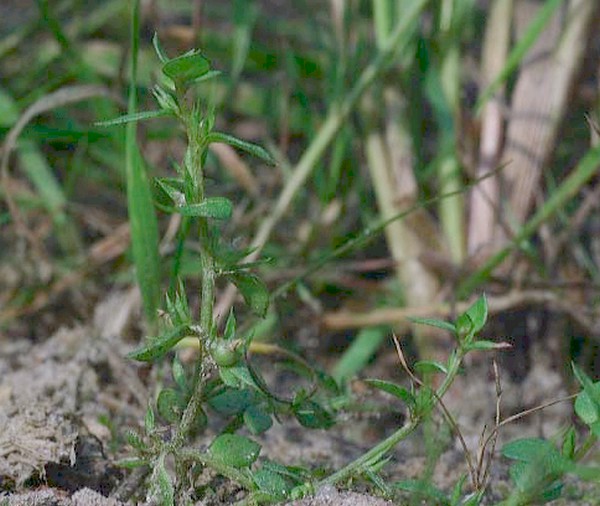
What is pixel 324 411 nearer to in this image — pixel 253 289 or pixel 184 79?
pixel 253 289

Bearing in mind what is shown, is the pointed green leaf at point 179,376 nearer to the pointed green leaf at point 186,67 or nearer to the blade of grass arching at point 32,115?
the pointed green leaf at point 186,67

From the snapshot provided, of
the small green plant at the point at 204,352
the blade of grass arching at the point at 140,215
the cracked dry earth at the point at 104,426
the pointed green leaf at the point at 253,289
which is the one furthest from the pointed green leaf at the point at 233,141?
the blade of grass arching at the point at 140,215

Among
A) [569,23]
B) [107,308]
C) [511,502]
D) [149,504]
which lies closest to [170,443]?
[149,504]

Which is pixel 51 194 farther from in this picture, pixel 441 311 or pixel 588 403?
pixel 588 403

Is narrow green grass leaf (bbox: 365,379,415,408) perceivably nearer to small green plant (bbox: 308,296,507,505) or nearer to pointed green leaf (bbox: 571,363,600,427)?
small green plant (bbox: 308,296,507,505)

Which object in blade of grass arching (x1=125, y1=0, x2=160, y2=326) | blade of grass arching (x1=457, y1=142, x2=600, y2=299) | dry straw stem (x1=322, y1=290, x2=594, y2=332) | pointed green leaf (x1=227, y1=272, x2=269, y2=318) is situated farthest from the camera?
dry straw stem (x1=322, y1=290, x2=594, y2=332)

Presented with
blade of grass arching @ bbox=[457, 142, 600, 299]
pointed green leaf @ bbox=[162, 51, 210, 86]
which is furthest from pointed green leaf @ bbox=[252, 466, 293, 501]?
blade of grass arching @ bbox=[457, 142, 600, 299]

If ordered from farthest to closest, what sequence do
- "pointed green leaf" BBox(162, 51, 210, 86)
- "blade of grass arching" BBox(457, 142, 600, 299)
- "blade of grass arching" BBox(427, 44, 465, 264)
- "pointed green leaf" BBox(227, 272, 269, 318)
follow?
1. "blade of grass arching" BBox(427, 44, 465, 264)
2. "blade of grass arching" BBox(457, 142, 600, 299)
3. "pointed green leaf" BBox(227, 272, 269, 318)
4. "pointed green leaf" BBox(162, 51, 210, 86)
